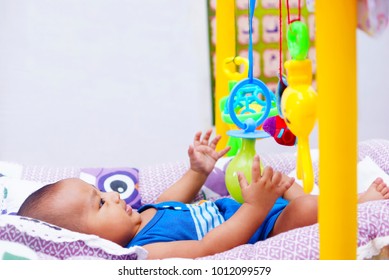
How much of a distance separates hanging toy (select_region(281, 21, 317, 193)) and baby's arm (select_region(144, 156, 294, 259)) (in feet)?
0.75

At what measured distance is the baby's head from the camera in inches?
36.1

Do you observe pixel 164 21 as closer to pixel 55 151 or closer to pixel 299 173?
pixel 55 151

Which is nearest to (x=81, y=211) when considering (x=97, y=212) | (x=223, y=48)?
(x=97, y=212)

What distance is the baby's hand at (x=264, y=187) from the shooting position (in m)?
0.83

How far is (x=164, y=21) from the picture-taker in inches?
74.5

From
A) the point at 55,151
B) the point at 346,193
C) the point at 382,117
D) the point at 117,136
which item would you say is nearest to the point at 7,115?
the point at 55,151

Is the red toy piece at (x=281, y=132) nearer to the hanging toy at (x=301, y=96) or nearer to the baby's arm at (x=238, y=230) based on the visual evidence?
the baby's arm at (x=238, y=230)

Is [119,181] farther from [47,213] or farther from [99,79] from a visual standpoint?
[99,79]

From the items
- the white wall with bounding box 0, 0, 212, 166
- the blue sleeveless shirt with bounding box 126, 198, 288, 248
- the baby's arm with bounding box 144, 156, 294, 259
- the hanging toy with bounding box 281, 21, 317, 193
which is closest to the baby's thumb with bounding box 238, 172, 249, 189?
the baby's arm with bounding box 144, 156, 294, 259

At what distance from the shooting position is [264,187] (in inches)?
33.2

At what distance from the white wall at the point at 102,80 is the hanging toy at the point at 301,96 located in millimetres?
1291

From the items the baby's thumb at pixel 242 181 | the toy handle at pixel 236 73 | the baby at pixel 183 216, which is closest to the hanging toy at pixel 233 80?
the toy handle at pixel 236 73

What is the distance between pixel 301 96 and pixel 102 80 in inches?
54.1

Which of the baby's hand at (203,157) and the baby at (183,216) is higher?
the baby's hand at (203,157)
